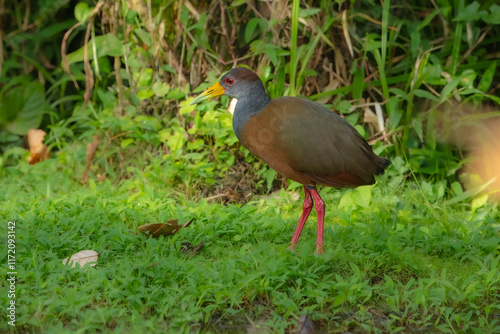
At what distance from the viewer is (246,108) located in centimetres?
389

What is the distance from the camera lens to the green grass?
9.75 feet

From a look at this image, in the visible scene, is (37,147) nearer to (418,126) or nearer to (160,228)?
(160,228)

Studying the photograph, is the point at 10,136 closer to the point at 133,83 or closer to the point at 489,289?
the point at 133,83

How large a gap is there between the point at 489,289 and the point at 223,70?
2.89 meters

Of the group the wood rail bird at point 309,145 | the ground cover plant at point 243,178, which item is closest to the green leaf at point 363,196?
the ground cover plant at point 243,178

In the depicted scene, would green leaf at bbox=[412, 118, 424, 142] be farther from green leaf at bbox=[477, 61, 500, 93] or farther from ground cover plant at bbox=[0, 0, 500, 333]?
green leaf at bbox=[477, 61, 500, 93]

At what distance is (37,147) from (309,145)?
3440 millimetres

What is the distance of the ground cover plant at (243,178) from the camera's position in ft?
10.1

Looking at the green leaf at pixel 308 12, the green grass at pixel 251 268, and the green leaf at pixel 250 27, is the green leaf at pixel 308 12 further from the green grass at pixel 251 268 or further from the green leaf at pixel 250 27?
the green grass at pixel 251 268

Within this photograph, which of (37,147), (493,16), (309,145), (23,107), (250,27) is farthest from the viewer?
(23,107)

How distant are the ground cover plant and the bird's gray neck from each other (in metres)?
0.65

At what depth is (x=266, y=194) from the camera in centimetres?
506

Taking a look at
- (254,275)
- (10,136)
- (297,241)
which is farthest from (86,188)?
(254,275)

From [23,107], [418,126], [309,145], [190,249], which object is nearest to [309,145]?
[309,145]
